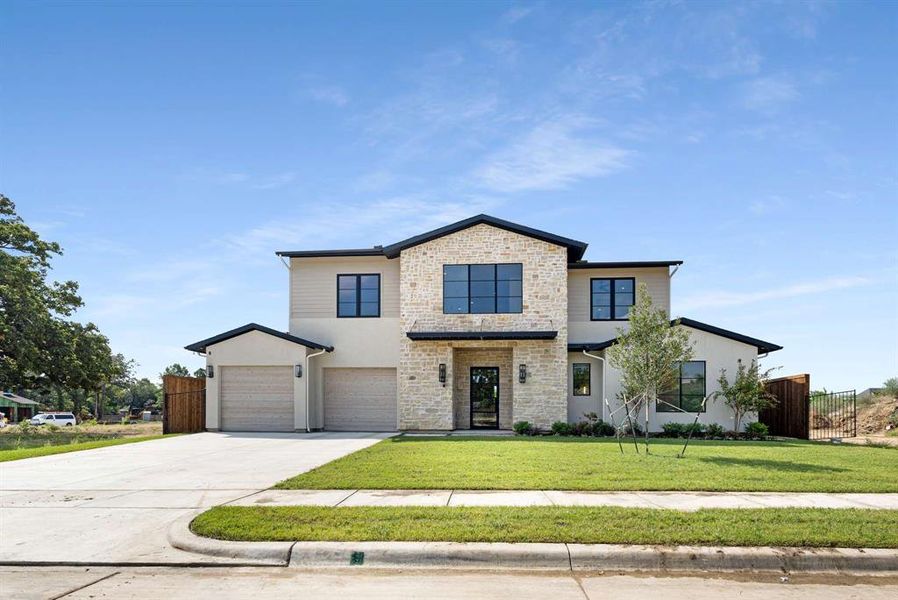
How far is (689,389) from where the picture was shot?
71.1ft

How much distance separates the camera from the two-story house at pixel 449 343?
876 inches

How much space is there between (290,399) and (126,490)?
12552 millimetres

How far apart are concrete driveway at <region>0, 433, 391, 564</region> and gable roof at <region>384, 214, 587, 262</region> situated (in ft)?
24.0

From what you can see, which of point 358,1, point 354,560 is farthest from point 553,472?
point 358,1

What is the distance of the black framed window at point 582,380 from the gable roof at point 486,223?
4014mm

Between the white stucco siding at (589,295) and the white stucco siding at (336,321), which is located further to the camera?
the white stucco siding at (336,321)

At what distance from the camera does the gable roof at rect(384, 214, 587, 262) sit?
22344mm

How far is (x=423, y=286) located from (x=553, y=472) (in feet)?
40.5

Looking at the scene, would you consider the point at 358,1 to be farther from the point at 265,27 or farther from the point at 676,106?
the point at 676,106

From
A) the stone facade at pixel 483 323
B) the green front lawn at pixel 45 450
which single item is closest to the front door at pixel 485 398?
the stone facade at pixel 483 323

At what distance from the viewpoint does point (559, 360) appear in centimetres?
2234

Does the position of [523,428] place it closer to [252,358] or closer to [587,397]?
[587,397]

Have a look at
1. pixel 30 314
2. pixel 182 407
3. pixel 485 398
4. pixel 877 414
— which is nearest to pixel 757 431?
pixel 877 414

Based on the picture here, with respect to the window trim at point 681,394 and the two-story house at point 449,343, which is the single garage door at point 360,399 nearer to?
the two-story house at point 449,343
